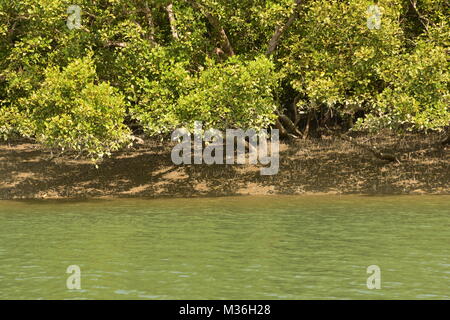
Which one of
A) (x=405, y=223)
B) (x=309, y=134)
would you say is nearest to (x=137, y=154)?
(x=309, y=134)

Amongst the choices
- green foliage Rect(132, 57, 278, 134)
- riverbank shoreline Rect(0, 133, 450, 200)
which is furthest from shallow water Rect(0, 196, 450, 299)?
riverbank shoreline Rect(0, 133, 450, 200)

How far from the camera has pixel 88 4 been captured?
110ft

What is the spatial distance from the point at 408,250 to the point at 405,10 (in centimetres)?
2089

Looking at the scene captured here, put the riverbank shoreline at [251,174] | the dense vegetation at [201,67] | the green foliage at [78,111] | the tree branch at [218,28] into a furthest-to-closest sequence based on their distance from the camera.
A: the riverbank shoreline at [251,174] → the tree branch at [218,28] → the dense vegetation at [201,67] → the green foliage at [78,111]

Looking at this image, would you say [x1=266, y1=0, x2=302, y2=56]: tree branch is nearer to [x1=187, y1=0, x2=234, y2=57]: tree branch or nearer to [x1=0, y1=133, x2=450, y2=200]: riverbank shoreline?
[x1=187, y1=0, x2=234, y2=57]: tree branch

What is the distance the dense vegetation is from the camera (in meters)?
30.8

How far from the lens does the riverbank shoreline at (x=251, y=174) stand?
113 feet

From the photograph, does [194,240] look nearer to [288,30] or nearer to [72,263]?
[72,263]

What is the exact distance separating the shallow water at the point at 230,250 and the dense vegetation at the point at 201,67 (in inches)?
151

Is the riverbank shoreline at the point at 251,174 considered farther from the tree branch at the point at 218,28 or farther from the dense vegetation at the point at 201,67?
the tree branch at the point at 218,28

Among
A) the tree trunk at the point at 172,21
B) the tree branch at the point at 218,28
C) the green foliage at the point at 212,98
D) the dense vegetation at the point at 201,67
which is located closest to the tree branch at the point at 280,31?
the dense vegetation at the point at 201,67

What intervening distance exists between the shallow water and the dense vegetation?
12.6 feet

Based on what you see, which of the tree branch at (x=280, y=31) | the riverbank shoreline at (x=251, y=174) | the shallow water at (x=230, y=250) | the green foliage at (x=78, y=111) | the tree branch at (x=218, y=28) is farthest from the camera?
the riverbank shoreline at (x=251, y=174)

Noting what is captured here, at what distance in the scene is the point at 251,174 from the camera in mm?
36438
